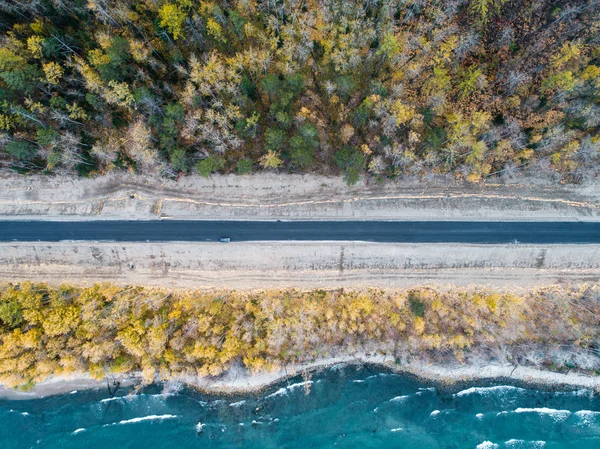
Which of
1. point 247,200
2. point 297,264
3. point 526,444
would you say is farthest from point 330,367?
point 526,444

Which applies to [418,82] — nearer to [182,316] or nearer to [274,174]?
[274,174]

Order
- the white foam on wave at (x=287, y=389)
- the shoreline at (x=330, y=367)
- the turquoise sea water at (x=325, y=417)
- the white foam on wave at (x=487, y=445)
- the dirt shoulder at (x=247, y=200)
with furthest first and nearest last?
the white foam on wave at (x=287, y=389), the white foam on wave at (x=487, y=445), the shoreline at (x=330, y=367), the turquoise sea water at (x=325, y=417), the dirt shoulder at (x=247, y=200)

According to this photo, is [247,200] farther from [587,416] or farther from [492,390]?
[587,416]

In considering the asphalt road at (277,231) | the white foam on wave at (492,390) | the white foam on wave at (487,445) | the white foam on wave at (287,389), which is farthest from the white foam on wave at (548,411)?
the white foam on wave at (287,389)

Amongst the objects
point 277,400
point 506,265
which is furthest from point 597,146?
point 277,400

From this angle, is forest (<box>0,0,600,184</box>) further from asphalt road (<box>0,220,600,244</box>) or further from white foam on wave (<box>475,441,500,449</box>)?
white foam on wave (<box>475,441,500,449</box>)

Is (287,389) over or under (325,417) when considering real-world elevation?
over

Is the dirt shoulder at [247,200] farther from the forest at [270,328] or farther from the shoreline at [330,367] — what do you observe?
the shoreline at [330,367]
